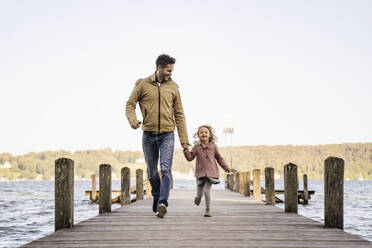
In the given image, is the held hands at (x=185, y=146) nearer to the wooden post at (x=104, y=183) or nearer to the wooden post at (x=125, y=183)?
the wooden post at (x=104, y=183)

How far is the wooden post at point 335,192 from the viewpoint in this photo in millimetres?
5359

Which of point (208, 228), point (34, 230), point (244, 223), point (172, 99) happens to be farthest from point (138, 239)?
point (34, 230)

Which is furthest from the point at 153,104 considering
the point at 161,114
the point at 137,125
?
the point at 137,125

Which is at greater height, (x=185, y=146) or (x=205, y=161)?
(x=185, y=146)

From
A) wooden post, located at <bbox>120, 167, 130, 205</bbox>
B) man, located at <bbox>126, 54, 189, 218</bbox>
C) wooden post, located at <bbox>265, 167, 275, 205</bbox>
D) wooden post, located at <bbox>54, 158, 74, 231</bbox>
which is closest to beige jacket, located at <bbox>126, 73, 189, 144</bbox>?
man, located at <bbox>126, 54, 189, 218</bbox>

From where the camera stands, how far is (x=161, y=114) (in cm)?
614

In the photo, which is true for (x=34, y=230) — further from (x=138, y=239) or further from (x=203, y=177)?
(x=138, y=239)

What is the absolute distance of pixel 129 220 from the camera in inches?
243

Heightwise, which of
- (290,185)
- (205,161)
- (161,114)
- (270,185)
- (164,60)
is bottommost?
(270,185)

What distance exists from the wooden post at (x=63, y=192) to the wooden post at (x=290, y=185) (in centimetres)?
344

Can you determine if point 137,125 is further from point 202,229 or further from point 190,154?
point 202,229

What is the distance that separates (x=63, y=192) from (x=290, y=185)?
3644 millimetres

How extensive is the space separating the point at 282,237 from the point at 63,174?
2519mm

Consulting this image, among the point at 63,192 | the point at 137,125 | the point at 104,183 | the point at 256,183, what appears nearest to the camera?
the point at 63,192
